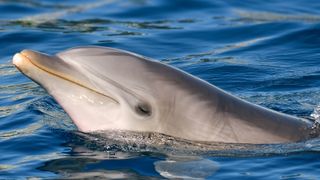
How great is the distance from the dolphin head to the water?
0.96 feet

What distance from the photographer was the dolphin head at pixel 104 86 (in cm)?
874

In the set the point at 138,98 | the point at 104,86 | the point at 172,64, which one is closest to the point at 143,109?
the point at 138,98

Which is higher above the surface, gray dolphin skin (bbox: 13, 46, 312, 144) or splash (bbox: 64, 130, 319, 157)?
gray dolphin skin (bbox: 13, 46, 312, 144)

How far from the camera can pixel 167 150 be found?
8.85m

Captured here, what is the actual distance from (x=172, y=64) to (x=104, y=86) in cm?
521

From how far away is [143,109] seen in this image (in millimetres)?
8812

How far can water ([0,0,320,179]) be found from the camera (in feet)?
Result: 28.5

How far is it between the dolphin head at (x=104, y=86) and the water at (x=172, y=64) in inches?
11.5

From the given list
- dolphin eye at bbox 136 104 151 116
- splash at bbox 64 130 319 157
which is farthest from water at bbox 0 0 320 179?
dolphin eye at bbox 136 104 151 116

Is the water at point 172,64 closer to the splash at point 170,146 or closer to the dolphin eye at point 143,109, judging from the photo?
the splash at point 170,146

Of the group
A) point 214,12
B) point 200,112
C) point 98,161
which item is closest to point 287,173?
point 200,112

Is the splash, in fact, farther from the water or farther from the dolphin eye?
the dolphin eye

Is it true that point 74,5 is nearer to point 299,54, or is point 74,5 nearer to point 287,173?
point 299,54

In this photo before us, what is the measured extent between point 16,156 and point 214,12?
9.16 metres
